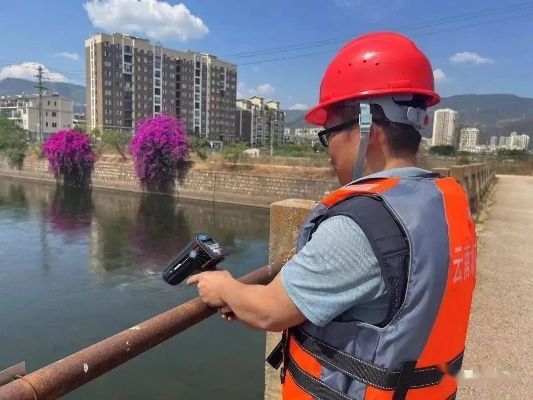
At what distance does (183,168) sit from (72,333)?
63.6 feet

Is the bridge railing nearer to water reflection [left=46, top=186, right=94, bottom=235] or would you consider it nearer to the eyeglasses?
the eyeglasses

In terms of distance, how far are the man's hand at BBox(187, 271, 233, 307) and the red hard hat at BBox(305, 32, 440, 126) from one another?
53cm

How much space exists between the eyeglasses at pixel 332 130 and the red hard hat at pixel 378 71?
6 centimetres

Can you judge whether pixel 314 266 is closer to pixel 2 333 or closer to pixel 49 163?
pixel 2 333

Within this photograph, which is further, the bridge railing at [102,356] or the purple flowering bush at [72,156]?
the purple flowering bush at [72,156]

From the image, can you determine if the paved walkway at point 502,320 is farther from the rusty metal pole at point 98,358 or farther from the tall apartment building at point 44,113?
the tall apartment building at point 44,113

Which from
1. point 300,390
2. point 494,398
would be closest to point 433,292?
point 300,390

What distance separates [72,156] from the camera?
100 feet

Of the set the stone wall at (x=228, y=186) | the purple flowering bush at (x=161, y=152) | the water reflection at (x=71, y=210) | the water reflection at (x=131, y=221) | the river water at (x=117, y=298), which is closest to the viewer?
the river water at (x=117, y=298)

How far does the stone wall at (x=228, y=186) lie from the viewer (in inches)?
888

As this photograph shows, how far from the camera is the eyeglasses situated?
1128 millimetres

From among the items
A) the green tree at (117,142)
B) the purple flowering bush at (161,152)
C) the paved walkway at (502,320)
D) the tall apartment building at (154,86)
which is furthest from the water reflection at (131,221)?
the tall apartment building at (154,86)

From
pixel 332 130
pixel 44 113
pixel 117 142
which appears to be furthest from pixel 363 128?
pixel 44 113

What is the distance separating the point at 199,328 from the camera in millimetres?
7691
